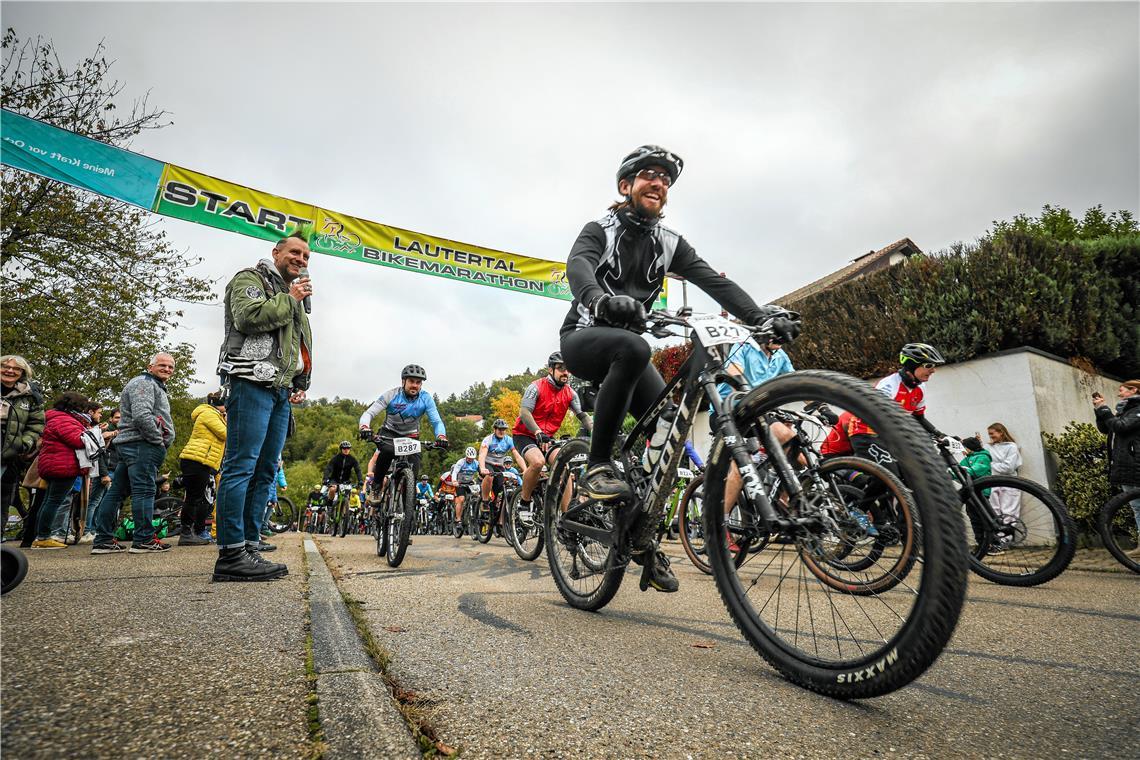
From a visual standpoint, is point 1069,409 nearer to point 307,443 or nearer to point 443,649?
point 443,649

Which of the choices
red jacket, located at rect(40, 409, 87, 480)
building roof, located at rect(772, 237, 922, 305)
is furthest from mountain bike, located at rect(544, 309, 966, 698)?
building roof, located at rect(772, 237, 922, 305)

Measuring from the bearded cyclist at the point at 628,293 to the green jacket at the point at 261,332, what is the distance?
71.8 inches

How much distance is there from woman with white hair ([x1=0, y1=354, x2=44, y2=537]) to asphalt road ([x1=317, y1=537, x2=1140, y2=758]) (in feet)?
16.2

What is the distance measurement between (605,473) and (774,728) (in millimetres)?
1399

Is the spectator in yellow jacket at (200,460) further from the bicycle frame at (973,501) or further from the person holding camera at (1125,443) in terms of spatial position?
the person holding camera at (1125,443)

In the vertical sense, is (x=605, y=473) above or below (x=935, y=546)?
above

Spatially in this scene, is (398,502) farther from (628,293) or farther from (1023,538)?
(1023,538)

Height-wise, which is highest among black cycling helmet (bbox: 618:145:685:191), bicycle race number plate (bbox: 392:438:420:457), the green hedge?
the green hedge

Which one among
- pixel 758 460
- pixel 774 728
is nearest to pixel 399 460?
pixel 758 460

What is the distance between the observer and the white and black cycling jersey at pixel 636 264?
2763 millimetres

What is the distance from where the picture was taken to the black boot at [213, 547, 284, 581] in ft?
10.9

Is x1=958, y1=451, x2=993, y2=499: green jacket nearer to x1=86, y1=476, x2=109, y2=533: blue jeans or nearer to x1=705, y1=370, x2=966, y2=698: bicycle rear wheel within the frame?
x1=705, y1=370, x2=966, y2=698: bicycle rear wheel

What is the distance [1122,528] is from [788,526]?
6.54 meters

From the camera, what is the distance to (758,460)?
6.73ft
